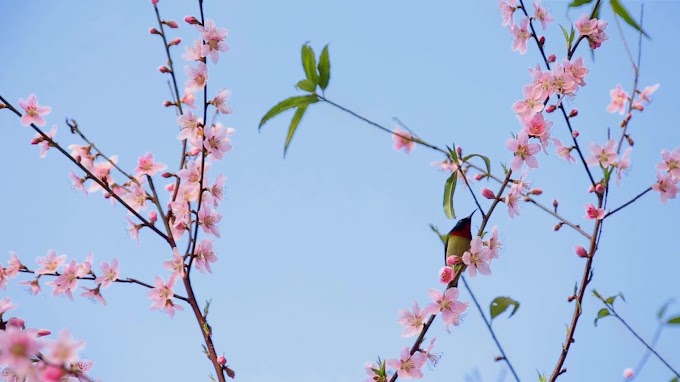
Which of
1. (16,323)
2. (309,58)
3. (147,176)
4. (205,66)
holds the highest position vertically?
(205,66)

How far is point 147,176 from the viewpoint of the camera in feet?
4.73

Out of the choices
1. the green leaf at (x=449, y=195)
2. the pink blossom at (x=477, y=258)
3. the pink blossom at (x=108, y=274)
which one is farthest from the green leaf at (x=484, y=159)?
the pink blossom at (x=108, y=274)

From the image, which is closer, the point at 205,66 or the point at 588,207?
the point at 588,207

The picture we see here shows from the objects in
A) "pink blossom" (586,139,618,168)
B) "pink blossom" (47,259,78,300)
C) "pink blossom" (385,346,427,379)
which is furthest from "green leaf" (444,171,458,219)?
"pink blossom" (47,259,78,300)

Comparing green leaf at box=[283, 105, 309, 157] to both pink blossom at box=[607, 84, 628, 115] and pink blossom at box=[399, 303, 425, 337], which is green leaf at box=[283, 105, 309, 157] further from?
pink blossom at box=[607, 84, 628, 115]

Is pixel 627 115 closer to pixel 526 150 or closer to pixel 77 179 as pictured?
pixel 526 150

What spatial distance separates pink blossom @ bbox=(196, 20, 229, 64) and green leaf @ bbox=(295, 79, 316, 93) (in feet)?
1.05

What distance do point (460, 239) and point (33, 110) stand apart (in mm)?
961

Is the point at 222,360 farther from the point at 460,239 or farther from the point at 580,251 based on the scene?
the point at 580,251

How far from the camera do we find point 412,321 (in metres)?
1.24

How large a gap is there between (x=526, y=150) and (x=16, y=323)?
954mm

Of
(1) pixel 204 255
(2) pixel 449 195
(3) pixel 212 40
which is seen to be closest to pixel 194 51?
(3) pixel 212 40

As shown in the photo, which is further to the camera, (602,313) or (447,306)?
(602,313)


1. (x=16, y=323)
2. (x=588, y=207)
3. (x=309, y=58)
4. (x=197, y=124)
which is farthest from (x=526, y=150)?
(x=16, y=323)
